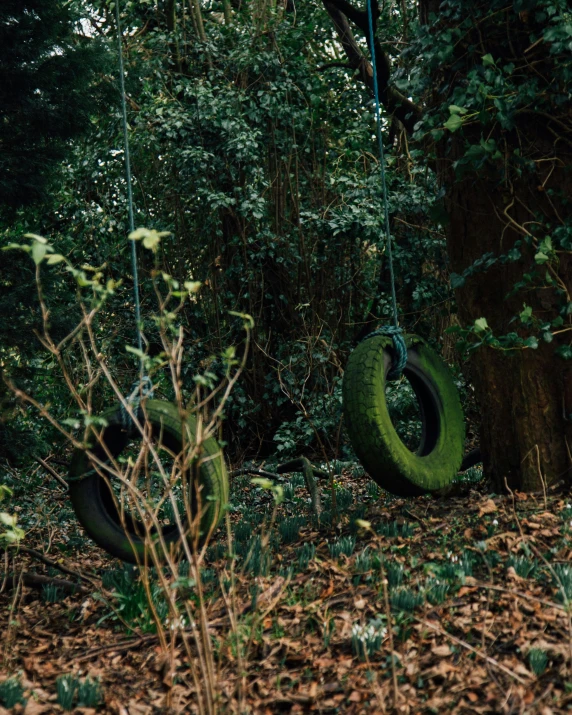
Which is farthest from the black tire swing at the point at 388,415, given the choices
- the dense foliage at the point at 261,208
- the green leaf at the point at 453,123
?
the dense foliage at the point at 261,208

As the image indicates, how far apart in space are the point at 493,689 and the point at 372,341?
2099 mm

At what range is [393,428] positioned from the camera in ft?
13.6

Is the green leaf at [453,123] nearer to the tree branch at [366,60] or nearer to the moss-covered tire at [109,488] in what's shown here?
the moss-covered tire at [109,488]

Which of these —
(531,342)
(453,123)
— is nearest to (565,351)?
(531,342)

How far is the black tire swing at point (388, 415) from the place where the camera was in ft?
13.9

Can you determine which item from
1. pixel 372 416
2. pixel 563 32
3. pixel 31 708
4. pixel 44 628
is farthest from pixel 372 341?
pixel 31 708

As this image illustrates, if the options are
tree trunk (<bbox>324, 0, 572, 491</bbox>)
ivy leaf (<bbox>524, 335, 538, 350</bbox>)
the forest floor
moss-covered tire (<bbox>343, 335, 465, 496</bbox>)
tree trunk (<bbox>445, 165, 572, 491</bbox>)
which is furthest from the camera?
tree trunk (<bbox>445, 165, 572, 491</bbox>)

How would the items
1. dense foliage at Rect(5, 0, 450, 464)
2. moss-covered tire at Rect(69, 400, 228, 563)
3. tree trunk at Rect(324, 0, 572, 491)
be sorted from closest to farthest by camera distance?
moss-covered tire at Rect(69, 400, 228, 563), tree trunk at Rect(324, 0, 572, 491), dense foliage at Rect(5, 0, 450, 464)

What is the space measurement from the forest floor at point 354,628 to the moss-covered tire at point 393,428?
279 millimetres

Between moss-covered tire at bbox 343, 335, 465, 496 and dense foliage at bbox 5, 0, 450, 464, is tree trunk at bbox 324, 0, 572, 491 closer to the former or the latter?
moss-covered tire at bbox 343, 335, 465, 496

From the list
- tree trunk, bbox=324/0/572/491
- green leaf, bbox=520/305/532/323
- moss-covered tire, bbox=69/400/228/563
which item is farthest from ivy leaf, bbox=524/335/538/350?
moss-covered tire, bbox=69/400/228/563

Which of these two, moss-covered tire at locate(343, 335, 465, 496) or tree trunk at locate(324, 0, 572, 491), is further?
tree trunk at locate(324, 0, 572, 491)

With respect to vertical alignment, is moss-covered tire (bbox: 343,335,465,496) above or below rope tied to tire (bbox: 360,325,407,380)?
below

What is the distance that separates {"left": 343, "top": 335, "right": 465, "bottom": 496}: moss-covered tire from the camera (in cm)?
423
